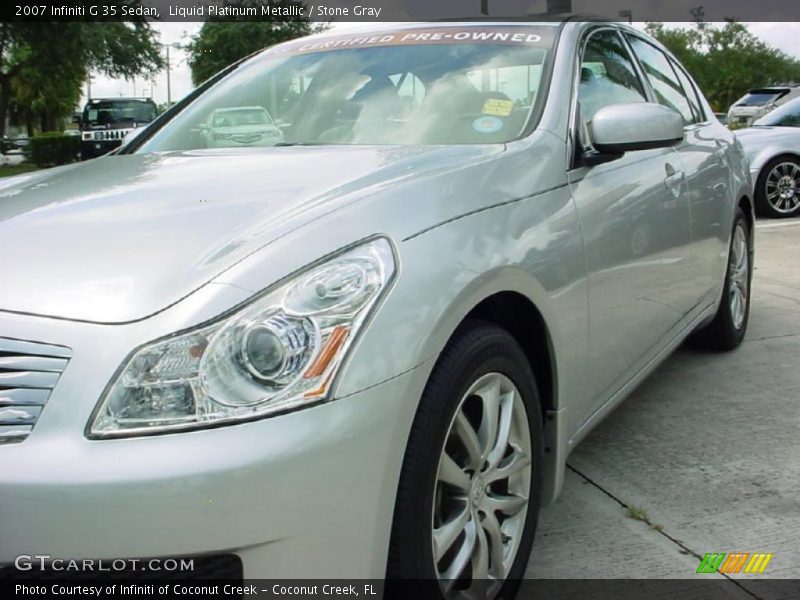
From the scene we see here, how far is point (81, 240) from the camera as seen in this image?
194cm

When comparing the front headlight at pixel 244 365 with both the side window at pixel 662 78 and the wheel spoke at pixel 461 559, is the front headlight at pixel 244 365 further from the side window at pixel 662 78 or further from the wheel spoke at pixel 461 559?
the side window at pixel 662 78

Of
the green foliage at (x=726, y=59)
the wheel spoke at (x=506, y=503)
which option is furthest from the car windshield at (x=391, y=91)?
the green foliage at (x=726, y=59)

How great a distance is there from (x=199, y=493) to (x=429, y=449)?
50 centimetres

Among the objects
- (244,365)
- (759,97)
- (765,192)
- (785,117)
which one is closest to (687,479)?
(244,365)

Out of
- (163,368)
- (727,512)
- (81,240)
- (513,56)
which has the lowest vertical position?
(727,512)

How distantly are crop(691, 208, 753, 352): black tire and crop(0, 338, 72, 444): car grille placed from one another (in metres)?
3.61

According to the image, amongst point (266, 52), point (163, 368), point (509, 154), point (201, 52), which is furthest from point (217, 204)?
point (201, 52)

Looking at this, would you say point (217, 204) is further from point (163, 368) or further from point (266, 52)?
point (266, 52)

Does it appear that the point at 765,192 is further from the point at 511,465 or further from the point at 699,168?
the point at 511,465

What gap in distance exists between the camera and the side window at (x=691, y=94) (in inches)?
173

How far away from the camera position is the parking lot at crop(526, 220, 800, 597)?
2609mm

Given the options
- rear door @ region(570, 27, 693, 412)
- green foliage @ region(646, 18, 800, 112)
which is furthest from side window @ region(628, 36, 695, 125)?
green foliage @ region(646, 18, 800, 112)

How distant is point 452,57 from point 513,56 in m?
0.22

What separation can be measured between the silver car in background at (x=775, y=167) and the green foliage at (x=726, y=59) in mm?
40316
